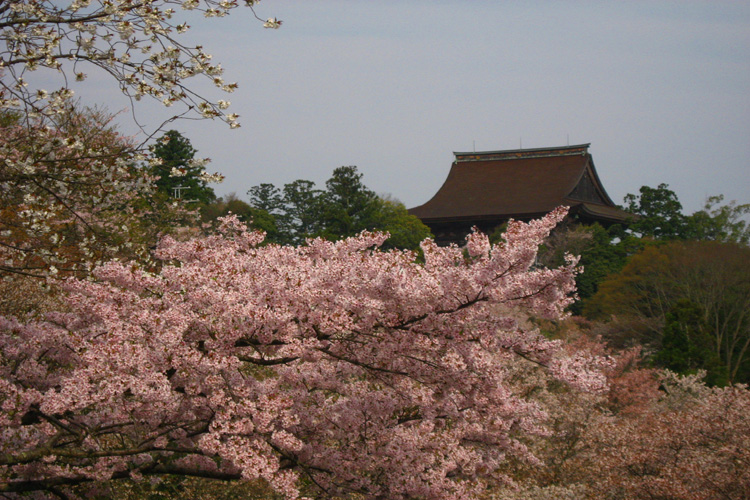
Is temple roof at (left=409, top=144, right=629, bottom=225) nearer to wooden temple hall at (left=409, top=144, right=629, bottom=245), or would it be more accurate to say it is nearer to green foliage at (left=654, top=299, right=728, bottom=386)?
wooden temple hall at (left=409, top=144, right=629, bottom=245)

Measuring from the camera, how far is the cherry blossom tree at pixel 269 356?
5.75 meters

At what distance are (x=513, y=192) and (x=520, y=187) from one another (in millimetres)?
980

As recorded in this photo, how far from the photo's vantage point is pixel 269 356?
20.8ft

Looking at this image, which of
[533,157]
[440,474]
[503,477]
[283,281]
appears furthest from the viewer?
[533,157]

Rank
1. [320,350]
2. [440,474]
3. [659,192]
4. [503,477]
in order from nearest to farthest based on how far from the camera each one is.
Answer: [320,350] < [440,474] < [503,477] < [659,192]

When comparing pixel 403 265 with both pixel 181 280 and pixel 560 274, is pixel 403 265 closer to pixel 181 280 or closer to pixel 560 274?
pixel 560 274

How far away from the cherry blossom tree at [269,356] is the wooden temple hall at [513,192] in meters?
38.4

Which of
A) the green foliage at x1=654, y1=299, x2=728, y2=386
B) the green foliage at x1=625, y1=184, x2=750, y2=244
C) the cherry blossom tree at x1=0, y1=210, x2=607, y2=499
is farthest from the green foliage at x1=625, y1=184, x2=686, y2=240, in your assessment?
the cherry blossom tree at x1=0, y1=210, x2=607, y2=499

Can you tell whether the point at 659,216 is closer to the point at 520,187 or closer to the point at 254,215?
the point at 520,187

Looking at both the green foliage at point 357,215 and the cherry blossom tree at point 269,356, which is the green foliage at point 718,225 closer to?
the green foliage at point 357,215

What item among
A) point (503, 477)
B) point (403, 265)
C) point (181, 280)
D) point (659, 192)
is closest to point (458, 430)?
point (503, 477)

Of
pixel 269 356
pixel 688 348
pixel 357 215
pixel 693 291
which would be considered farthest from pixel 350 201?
pixel 269 356

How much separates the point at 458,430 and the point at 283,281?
252cm

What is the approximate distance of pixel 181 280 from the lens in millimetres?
6086
